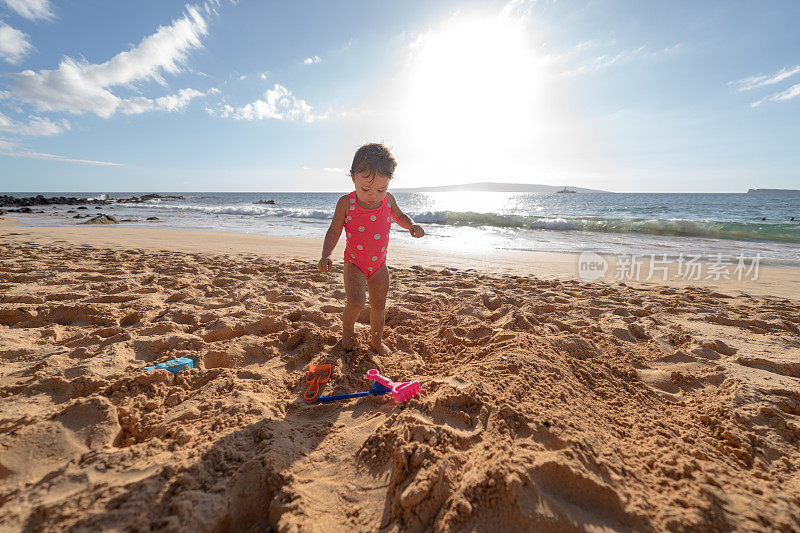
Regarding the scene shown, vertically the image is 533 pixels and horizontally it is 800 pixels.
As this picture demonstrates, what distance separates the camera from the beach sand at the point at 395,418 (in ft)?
3.72

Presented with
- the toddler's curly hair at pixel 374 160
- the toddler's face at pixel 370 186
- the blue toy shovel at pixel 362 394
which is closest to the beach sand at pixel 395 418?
the blue toy shovel at pixel 362 394

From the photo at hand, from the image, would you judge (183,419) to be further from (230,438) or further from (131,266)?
(131,266)

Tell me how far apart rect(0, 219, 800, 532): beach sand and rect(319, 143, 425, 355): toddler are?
29 centimetres

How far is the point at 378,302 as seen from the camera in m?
2.64

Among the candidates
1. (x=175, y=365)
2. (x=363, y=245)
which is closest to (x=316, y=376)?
(x=175, y=365)

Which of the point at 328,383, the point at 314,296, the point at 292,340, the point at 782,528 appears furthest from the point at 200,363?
the point at 782,528

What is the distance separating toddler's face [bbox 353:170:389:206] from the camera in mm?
2344

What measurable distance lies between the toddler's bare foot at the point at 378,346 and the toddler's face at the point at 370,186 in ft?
3.42

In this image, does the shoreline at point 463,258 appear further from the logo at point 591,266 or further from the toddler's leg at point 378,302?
the toddler's leg at point 378,302

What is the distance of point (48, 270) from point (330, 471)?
15.8 feet

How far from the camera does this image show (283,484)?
49.8 inches

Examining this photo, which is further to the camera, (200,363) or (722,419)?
(200,363)

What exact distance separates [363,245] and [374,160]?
611 millimetres

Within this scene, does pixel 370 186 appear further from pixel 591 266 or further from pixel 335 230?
pixel 591 266
